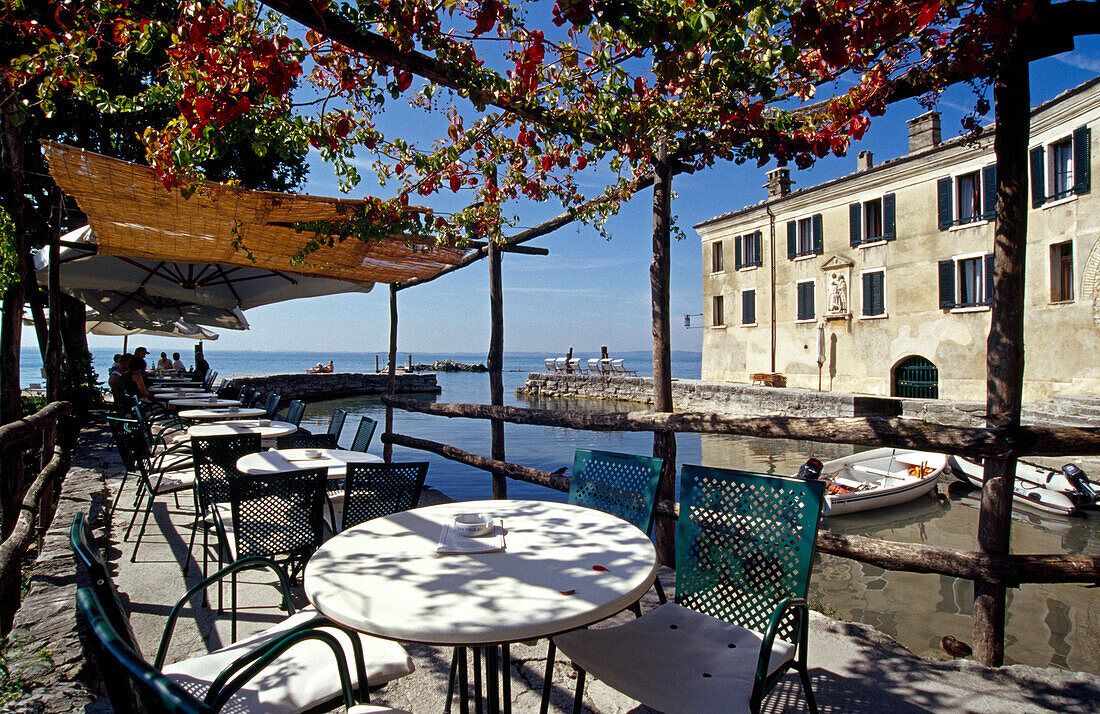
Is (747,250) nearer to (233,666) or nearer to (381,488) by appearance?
(381,488)

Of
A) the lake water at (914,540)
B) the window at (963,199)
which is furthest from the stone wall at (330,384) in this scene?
the window at (963,199)

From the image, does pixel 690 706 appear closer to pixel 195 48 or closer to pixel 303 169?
pixel 195 48

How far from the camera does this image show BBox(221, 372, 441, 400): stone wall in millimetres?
26875

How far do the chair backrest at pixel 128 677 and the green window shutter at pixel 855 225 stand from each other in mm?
22783

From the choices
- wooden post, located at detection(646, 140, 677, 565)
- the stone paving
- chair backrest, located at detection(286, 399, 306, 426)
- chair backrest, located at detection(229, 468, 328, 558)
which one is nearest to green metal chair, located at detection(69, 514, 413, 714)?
the stone paving

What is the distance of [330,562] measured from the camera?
5.80ft

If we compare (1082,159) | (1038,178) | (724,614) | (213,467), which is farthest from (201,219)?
(1038,178)

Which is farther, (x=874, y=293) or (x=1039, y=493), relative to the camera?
(x=874, y=293)

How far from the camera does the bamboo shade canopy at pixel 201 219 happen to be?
3.37m

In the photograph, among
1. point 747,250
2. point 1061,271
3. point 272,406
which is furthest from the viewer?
point 747,250

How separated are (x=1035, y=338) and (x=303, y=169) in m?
19.0

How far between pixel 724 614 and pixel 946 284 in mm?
19807

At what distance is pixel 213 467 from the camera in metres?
3.53

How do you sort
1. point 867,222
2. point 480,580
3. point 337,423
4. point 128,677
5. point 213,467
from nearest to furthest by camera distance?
point 128,677 < point 480,580 < point 213,467 < point 337,423 < point 867,222
